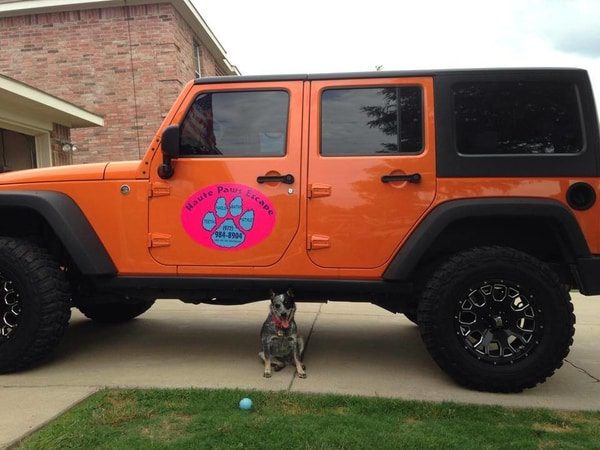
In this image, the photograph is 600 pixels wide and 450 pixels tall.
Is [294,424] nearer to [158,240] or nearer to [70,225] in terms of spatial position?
[158,240]

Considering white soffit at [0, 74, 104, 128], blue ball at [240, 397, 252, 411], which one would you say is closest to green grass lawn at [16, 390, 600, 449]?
blue ball at [240, 397, 252, 411]

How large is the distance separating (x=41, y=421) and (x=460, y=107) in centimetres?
323

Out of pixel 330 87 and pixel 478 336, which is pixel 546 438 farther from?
pixel 330 87

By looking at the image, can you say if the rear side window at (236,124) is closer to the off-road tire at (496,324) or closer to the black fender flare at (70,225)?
the black fender flare at (70,225)

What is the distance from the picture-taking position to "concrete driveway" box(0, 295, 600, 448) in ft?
10.8

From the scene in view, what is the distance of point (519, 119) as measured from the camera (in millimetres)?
3451

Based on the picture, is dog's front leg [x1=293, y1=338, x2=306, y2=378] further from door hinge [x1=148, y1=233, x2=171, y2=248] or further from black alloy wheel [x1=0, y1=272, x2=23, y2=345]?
black alloy wheel [x1=0, y1=272, x2=23, y2=345]

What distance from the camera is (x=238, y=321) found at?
5.42m

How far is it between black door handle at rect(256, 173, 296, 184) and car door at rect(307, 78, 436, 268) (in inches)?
5.2

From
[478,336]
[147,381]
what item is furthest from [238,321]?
[478,336]

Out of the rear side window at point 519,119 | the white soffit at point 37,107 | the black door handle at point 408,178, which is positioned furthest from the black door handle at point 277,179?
the white soffit at point 37,107

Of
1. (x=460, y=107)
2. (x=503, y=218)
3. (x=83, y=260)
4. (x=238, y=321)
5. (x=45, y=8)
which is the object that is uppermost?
(x=45, y=8)

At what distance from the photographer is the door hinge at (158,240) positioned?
3693 mm

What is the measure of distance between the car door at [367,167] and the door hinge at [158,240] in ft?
3.34
